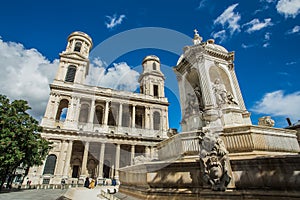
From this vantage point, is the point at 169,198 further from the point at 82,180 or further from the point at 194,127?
the point at 82,180

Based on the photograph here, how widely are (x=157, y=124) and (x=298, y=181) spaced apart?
2999cm

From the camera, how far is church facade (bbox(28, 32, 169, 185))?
23.2 meters

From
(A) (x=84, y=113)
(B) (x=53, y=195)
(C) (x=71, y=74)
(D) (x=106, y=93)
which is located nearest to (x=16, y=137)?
(B) (x=53, y=195)

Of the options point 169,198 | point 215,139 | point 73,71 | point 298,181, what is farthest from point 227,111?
point 73,71

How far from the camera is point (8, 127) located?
12.3m

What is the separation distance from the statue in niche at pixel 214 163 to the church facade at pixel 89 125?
19.9 m

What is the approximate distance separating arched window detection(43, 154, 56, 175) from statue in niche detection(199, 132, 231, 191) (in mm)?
24755

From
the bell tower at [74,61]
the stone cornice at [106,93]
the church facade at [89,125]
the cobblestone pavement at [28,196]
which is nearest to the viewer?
the cobblestone pavement at [28,196]

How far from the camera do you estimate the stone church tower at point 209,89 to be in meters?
6.11

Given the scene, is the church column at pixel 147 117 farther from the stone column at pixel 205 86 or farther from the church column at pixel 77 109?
the stone column at pixel 205 86

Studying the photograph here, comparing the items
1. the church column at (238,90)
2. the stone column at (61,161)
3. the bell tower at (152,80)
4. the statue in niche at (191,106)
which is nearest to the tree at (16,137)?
the stone column at (61,161)

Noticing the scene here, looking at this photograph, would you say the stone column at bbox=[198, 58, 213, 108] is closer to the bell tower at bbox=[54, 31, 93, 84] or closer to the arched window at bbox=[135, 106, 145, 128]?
the arched window at bbox=[135, 106, 145, 128]

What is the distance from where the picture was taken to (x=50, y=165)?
2270 centimetres

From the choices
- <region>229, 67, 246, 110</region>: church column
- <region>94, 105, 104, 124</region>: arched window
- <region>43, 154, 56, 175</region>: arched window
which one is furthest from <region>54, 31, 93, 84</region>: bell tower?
<region>229, 67, 246, 110</region>: church column
